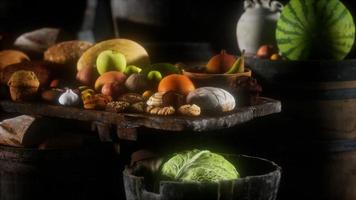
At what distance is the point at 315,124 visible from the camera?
407cm

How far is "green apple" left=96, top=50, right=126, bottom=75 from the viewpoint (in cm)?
407

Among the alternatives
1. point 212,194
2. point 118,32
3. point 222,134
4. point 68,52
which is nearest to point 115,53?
point 68,52

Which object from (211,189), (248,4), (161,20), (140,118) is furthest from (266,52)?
(211,189)

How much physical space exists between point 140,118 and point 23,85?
36.3 inches

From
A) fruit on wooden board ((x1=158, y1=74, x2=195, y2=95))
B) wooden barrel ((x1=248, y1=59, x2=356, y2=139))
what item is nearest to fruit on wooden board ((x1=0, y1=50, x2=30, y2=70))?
fruit on wooden board ((x1=158, y1=74, x2=195, y2=95))

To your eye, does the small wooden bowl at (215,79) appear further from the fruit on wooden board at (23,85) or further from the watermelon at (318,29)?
the fruit on wooden board at (23,85)

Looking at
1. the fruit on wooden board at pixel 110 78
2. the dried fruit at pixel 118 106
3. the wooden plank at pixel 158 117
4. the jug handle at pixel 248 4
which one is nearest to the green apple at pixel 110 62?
the fruit on wooden board at pixel 110 78

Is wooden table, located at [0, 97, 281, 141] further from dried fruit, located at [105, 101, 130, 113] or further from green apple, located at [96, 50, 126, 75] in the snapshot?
green apple, located at [96, 50, 126, 75]

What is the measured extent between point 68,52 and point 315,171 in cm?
188

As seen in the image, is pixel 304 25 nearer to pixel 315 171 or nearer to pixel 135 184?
pixel 315 171

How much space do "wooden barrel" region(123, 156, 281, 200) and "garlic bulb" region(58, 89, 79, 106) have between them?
607mm

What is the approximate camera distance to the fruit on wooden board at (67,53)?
4.48 metres

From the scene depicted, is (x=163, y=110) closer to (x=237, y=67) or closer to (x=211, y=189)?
(x=211, y=189)

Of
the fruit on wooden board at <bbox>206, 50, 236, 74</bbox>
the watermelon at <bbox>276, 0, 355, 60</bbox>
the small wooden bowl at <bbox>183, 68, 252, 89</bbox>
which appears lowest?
the small wooden bowl at <bbox>183, 68, 252, 89</bbox>
